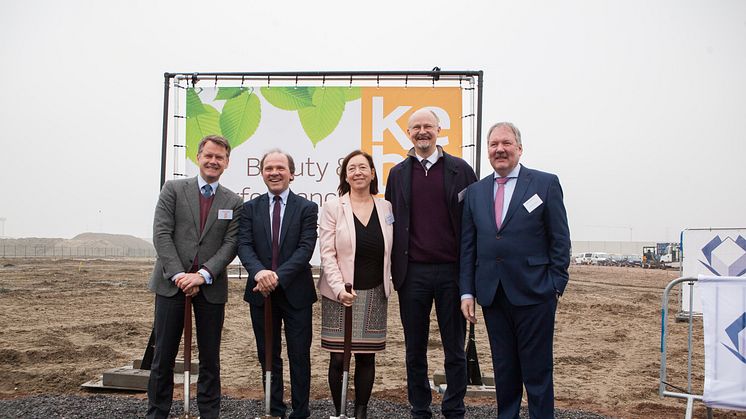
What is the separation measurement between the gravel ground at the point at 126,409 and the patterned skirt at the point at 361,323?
1021 mm

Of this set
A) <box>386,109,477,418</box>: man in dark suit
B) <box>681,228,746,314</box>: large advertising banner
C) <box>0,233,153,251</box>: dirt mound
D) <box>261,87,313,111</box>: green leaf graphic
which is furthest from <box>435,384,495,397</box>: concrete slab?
<box>0,233,153,251</box>: dirt mound

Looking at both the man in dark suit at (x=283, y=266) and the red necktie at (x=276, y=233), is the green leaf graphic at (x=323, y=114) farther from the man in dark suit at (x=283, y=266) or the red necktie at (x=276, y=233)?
the red necktie at (x=276, y=233)

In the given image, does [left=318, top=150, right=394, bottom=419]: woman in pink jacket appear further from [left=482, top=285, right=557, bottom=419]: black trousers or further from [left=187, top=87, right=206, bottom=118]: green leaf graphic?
[left=187, top=87, right=206, bottom=118]: green leaf graphic

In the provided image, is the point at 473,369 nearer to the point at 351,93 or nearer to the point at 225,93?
the point at 351,93

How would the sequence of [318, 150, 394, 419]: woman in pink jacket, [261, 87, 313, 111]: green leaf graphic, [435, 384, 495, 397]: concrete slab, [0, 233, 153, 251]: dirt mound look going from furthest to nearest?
[0, 233, 153, 251]: dirt mound → [261, 87, 313, 111]: green leaf graphic → [435, 384, 495, 397]: concrete slab → [318, 150, 394, 419]: woman in pink jacket

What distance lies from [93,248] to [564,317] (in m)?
121

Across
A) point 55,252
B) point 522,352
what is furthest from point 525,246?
point 55,252

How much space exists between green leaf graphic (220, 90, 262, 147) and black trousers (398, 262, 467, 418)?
293cm

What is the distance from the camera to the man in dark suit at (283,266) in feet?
13.8

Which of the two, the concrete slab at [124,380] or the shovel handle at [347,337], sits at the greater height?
the shovel handle at [347,337]

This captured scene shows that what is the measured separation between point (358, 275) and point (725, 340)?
2716 mm

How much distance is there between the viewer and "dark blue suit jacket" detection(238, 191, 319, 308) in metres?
4.21

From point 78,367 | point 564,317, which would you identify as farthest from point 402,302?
point 564,317

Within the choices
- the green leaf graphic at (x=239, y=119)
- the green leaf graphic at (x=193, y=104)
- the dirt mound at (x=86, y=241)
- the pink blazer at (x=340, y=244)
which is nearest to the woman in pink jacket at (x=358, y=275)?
the pink blazer at (x=340, y=244)
